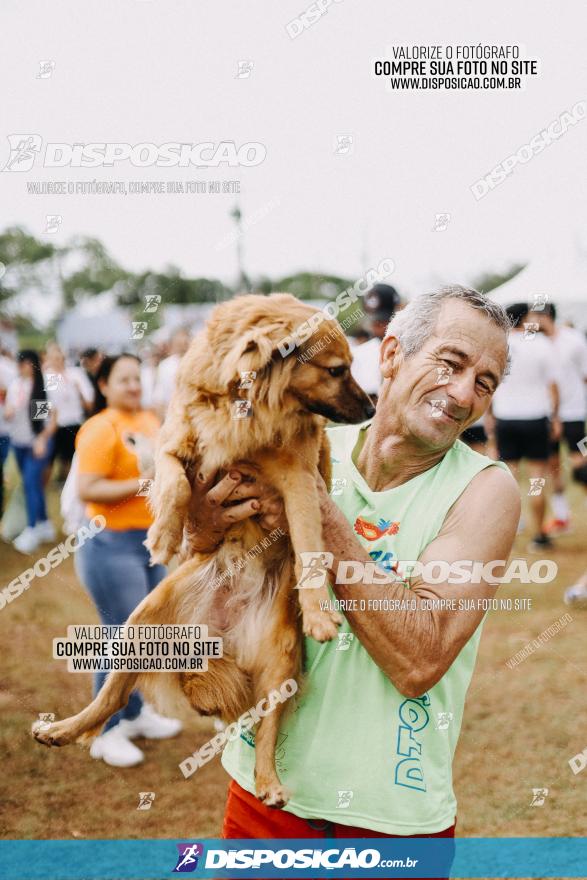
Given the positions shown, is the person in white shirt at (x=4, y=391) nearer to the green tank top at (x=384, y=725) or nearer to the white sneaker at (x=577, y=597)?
the green tank top at (x=384, y=725)

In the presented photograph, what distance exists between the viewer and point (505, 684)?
176 inches

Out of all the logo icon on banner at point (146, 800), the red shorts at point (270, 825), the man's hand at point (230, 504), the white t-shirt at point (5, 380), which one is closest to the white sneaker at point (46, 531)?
the white t-shirt at point (5, 380)

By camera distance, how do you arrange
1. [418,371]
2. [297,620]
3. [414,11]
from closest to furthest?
[418,371]
[297,620]
[414,11]

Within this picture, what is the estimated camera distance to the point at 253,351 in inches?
92.7

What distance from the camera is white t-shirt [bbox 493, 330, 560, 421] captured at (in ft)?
19.8

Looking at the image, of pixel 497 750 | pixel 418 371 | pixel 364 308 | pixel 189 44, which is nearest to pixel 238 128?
pixel 189 44

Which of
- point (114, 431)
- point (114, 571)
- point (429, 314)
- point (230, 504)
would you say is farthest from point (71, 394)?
point (429, 314)

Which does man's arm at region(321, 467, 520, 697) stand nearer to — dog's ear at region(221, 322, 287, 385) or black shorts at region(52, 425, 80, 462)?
dog's ear at region(221, 322, 287, 385)

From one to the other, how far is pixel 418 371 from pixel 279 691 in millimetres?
945

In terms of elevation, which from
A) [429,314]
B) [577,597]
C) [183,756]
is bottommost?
[183,756]

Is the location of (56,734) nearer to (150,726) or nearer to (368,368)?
(150,726)

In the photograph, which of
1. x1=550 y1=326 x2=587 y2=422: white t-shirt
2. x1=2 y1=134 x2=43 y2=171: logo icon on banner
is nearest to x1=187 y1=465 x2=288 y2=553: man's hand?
x1=2 y1=134 x2=43 y2=171: logo icon on banner

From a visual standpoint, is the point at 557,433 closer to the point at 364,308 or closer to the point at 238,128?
the point at 364,308

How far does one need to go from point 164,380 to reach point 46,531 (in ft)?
7.45
